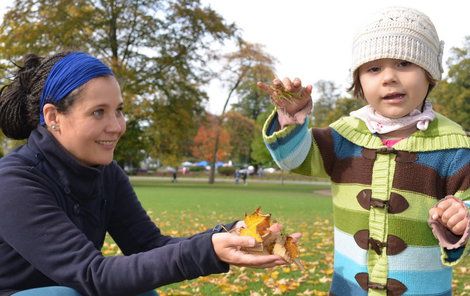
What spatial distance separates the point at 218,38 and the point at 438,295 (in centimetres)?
3063

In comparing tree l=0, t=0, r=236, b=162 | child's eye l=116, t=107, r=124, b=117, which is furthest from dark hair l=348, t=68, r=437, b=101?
tree l=0, t=0, r=236, b=162

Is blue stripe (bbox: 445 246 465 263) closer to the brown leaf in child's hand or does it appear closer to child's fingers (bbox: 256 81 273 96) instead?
the brown leaf in child's hand

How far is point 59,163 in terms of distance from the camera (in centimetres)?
224

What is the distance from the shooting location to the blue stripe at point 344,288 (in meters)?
2.50

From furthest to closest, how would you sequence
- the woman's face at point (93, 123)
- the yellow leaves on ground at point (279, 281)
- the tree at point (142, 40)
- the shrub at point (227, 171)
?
1. the shrub at point (227, 171)
2. the tree at point (142, 40)
3. the yellow leaves on ground at point (279, 281)
4. the woman's face at point (93, 123)

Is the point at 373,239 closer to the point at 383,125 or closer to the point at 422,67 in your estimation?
the point at 383,125

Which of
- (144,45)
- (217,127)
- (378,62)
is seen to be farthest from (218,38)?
(378,62)

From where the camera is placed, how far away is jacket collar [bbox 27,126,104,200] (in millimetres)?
2227

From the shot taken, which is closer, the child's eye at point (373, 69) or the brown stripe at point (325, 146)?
the child's eye at point (373, 69)

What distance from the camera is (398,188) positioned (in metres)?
2.48

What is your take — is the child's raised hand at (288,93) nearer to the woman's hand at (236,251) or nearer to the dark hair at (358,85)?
the dark hair at (358,85)

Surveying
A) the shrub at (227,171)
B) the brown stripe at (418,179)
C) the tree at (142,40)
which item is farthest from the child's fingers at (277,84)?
the shrub at (227,171)

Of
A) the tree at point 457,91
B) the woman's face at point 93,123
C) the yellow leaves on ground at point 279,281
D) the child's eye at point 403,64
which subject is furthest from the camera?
the tree at point 457,91

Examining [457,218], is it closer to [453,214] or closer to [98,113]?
[453,214]
